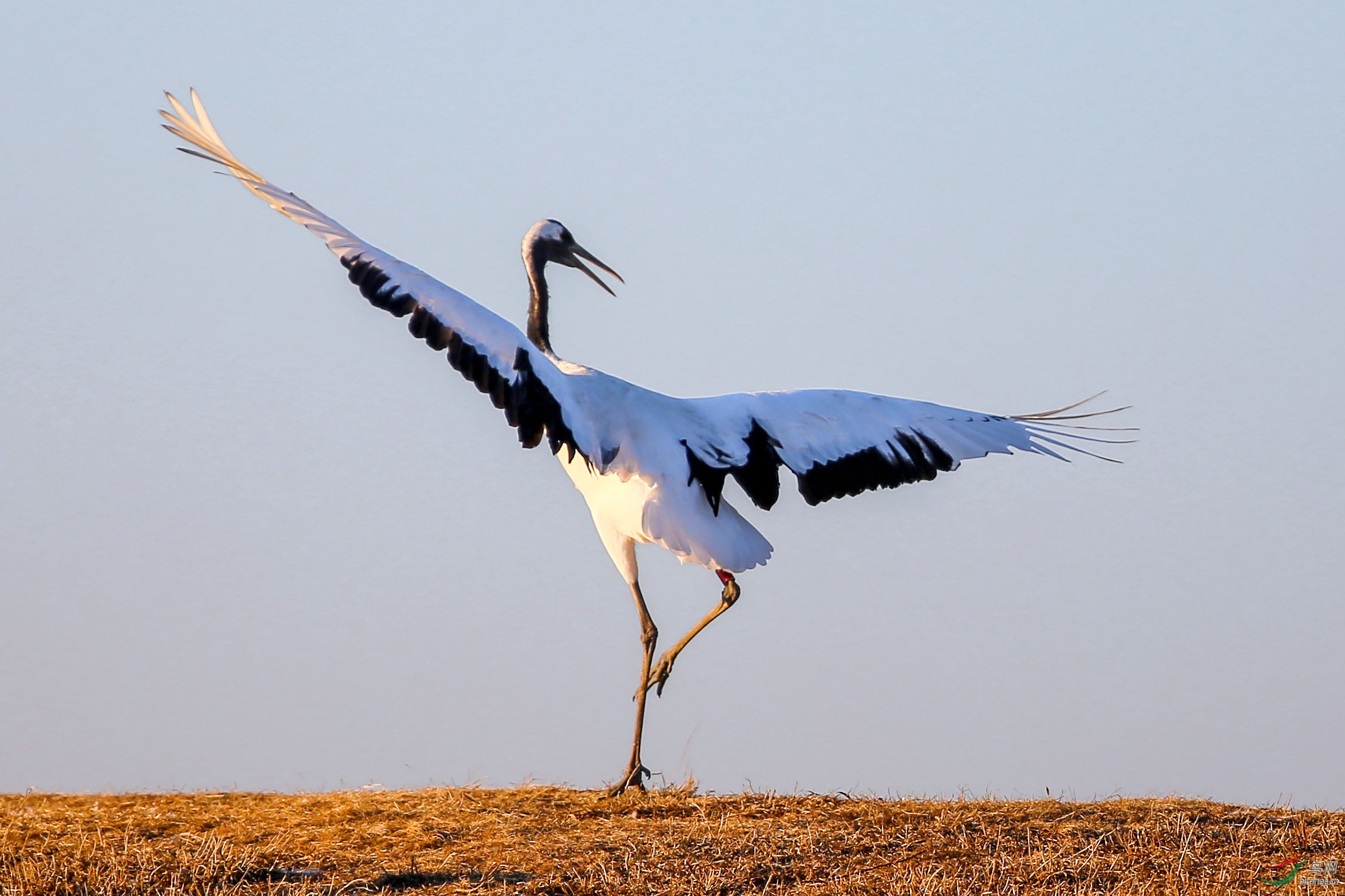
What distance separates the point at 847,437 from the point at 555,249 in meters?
1.92

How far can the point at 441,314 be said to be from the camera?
6.75m

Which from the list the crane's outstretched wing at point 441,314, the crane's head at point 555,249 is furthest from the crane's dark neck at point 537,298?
the crane's outstretched wing at point 441,314

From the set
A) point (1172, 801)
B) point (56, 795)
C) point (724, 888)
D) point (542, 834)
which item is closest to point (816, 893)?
point (724, 888)

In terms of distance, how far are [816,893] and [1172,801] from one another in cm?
218

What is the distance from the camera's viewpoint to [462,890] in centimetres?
561

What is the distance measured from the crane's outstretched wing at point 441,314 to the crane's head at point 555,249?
67.8 inches

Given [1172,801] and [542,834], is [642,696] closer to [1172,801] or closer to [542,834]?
[542,834]

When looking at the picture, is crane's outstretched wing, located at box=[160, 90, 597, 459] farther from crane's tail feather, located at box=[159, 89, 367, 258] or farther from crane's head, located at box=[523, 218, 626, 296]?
crane's head, located at box=[523, 218, 626, 296]

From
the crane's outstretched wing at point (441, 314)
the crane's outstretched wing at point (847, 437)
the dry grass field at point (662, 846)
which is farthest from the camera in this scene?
the crane's outstretched wing at point (847, 437)

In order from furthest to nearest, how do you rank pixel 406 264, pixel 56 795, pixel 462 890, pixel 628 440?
pixel 56 795
pixel 628 440
pixel 406 264
pixel 462 890

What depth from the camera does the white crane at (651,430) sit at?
6.79 metres

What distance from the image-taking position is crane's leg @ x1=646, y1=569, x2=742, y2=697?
779 cm

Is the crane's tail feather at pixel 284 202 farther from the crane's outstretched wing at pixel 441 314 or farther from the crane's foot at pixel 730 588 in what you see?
the crane's foot at pixel 730 588

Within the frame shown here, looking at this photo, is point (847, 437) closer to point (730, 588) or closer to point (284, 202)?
point (730, 588)
